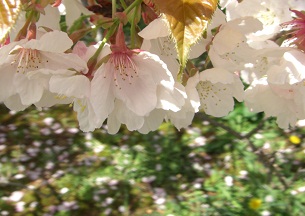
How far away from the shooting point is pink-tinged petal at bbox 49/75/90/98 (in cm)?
63

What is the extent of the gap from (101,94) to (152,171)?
237 centimetres

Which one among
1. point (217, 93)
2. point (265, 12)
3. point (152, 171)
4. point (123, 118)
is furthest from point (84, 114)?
point (152, 171)

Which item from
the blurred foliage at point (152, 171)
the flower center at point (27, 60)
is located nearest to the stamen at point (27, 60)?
→ the flower center at point (27, 60)

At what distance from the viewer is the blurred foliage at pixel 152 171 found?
273cm

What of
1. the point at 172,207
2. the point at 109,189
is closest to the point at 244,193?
the point at 172,207

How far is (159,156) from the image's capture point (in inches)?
122

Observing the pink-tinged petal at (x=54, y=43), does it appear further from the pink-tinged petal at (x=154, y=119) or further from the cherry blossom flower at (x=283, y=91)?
the cherry blossom flower at (x=283, y=91)

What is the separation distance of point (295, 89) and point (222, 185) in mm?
2082

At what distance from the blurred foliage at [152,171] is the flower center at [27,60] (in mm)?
1890

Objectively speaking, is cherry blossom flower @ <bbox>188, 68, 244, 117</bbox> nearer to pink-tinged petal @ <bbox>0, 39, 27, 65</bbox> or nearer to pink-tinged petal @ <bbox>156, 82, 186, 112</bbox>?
pink-tinged petal @ <bbox>156, 82, 186, 112</bbox>

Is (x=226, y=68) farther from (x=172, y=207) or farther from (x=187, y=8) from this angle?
(x=172, y=207)

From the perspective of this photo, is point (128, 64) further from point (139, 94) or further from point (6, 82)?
point (6, 82)

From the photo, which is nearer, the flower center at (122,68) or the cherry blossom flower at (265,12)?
the flower center at (122,68)

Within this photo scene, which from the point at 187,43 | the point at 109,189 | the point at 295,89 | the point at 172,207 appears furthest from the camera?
the point at 109,189
